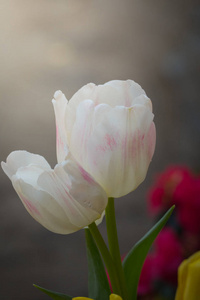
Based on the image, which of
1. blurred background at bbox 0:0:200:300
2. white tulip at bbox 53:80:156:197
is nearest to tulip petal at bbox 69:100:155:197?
white tulip at bbox 53:80:156:197

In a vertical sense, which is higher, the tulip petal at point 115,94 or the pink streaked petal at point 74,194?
the tulip petal at point 115,94

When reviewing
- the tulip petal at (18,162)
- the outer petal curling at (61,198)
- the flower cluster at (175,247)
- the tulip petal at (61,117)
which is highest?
the tulip petal at (61,117)

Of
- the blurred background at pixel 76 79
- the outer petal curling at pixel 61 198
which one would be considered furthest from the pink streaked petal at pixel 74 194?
the blurred background at pixel 76 79

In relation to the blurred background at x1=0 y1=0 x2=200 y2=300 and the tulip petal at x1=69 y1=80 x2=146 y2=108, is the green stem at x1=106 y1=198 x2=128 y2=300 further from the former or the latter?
the blurred background at x1=0 y1=0 x2=200 y2=300

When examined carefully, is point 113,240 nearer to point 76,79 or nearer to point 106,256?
point 106,256

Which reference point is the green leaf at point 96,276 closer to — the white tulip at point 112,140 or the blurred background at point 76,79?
the white tulip at point 112,140

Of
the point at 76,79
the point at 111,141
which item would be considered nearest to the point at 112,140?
the point at 111,141

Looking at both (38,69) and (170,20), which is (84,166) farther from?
(170,20)
